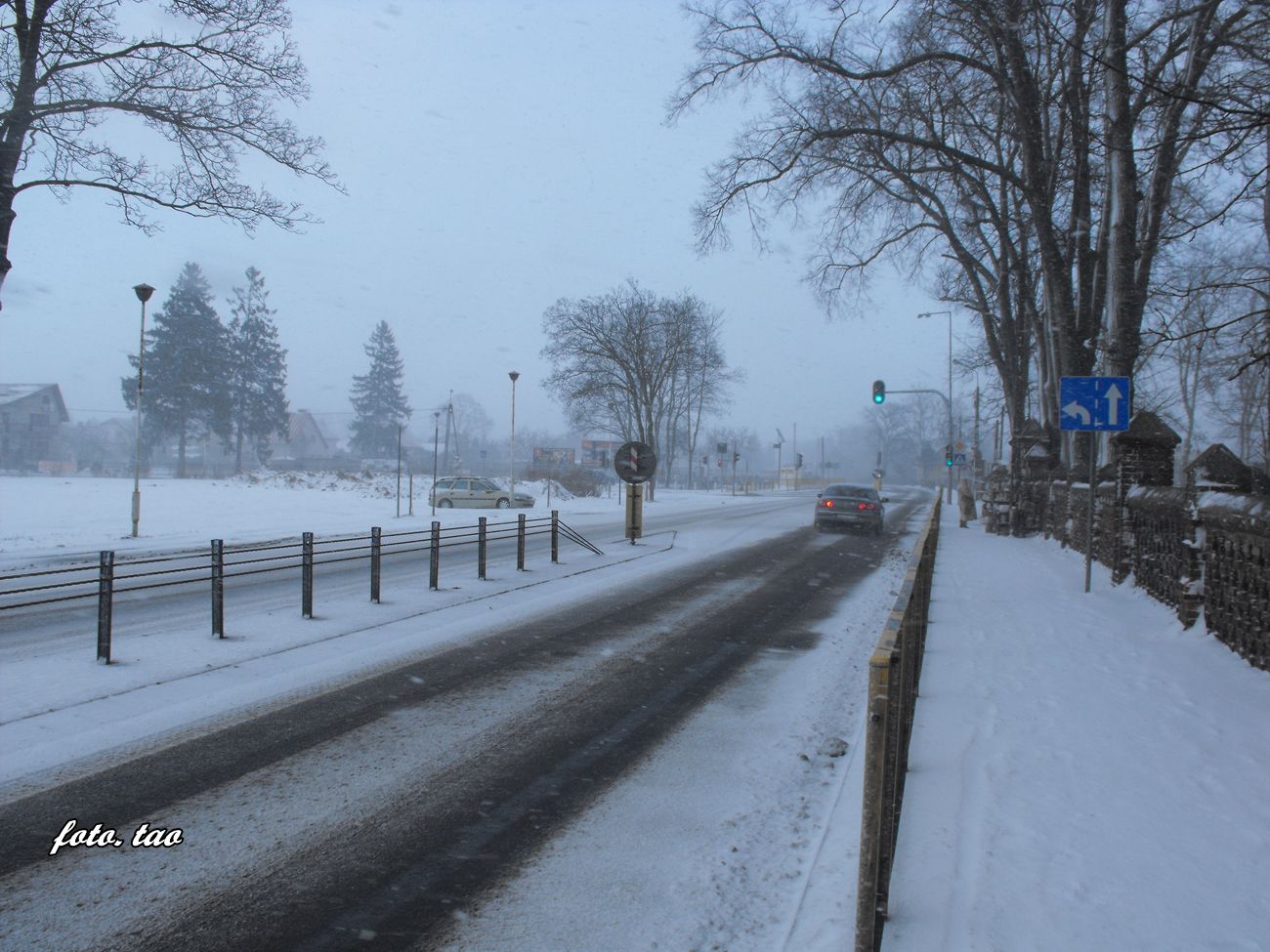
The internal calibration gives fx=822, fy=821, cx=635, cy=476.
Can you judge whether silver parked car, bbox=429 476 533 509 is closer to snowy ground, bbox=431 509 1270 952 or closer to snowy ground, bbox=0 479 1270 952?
snowy ground, bbox=0 479 1270 952

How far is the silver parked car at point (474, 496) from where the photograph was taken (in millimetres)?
35312

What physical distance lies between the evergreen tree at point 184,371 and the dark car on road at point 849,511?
47.5 meters

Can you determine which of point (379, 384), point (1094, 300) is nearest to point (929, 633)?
point (1094, 300)


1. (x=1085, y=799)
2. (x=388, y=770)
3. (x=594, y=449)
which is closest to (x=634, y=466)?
(x=388, y=770)

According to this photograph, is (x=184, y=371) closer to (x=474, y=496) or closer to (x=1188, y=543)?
(x=474, y=496)

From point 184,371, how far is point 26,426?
17.6 meters

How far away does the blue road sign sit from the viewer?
451 inches

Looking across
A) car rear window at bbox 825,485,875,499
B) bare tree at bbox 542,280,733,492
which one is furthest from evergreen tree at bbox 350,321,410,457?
car rear window at bbox 825,485,875,499

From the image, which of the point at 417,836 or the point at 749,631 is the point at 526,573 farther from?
the point at 417,836

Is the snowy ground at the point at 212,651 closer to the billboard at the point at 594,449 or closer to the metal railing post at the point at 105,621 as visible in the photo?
the metal railing post at the point at 105,621

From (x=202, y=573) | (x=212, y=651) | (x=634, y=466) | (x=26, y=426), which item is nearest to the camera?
(x=212, y=651)

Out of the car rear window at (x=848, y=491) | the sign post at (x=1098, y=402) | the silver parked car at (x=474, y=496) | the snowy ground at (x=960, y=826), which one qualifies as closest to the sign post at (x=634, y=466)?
the car rear window at (x=848, y=491)

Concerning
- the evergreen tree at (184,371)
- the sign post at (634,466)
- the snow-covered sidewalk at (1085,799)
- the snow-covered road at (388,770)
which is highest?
the evergreen tree at (184,371)

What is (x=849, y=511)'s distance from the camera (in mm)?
24781
